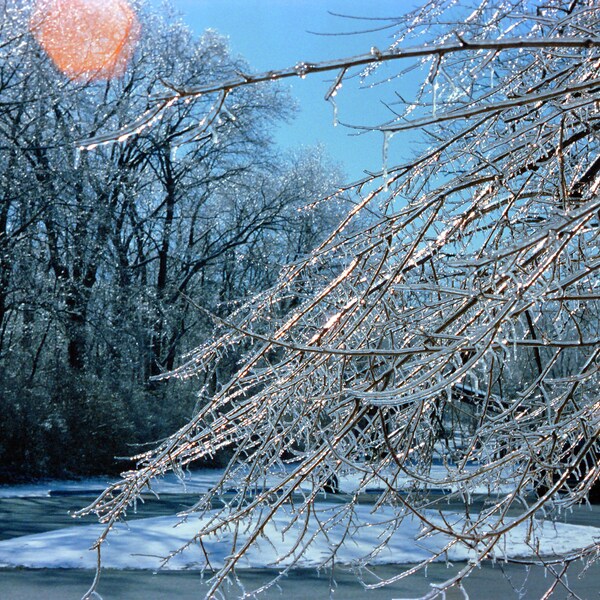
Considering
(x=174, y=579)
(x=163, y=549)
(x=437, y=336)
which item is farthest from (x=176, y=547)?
(x=437, y=336)

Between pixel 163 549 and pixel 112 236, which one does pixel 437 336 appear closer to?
pixel 163 549


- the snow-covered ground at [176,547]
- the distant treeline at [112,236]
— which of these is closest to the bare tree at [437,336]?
the snow-covered ground at [176,547]

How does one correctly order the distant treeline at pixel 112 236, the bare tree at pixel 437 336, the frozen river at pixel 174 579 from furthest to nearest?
the distant treeline at pixel 112 236, the frozen river at pixel 174 579, the bare tree at pixel 437 336

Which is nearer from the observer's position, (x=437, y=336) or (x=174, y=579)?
(x=437, y=336)

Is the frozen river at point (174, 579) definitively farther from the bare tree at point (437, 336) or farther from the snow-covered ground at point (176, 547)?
the bare tree at point (437, 336)

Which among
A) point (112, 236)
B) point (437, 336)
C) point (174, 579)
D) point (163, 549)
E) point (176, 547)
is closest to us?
point (437, 336)

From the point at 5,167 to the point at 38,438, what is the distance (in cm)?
539

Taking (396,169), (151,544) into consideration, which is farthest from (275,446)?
(151,544)

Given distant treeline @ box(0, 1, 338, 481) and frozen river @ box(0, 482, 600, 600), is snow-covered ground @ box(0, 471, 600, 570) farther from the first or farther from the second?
distant treeline @ box(0, 1, 338, 481)

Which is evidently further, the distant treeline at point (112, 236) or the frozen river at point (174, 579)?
the distant treeline at point (112, 236)

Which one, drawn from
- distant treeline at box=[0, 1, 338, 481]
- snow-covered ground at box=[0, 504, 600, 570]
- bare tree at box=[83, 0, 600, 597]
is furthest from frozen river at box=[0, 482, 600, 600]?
distant treeline at box=[0, 1, 338, 481]

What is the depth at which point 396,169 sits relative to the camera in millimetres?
2836

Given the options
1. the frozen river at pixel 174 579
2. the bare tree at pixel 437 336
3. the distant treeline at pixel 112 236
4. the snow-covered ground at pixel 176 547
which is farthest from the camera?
the distant treeline at pixel 112 236

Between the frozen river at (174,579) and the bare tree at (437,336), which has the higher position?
the bare tree at (437,336)
